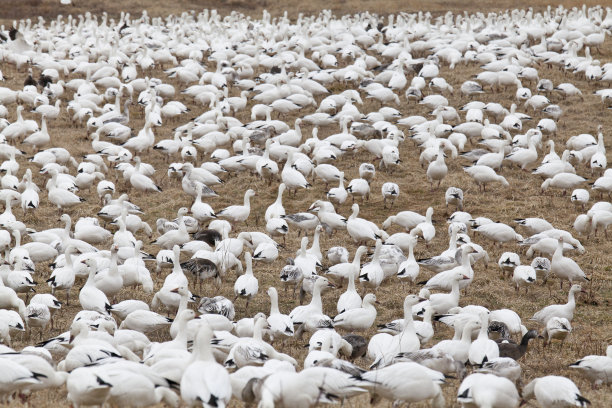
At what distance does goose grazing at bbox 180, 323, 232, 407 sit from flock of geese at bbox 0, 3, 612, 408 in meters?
0.01

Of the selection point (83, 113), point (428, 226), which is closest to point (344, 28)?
point (83, 113)

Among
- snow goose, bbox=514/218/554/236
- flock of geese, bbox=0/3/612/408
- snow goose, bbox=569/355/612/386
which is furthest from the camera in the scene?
snow goose, bbox=514/218/554/236

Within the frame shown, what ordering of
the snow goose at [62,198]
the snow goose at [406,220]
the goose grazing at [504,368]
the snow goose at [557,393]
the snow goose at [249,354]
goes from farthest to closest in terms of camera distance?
the snow goose at [62,198]
the snow goose at [406,220]
the goose grazing at [504,368]
the snow goose at [249,354]
the snow goose at [557,393]

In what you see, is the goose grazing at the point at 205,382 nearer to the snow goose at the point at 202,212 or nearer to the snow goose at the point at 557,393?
the snow goose at the point at 557,393

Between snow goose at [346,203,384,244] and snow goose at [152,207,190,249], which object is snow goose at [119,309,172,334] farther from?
snow goose at [346,203,384,244]

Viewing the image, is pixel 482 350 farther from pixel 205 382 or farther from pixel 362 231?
pixel 362 231

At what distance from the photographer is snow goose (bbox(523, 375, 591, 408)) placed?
608cm

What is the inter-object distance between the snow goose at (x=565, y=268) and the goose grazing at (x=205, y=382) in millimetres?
5839

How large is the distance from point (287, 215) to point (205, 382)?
6927 mm

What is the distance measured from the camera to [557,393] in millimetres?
6145

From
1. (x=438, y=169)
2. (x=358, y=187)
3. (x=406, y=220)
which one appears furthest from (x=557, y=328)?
(x=438, y=169)

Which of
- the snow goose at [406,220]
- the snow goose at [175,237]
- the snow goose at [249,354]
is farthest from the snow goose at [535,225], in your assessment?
the snow goose at [249,354]

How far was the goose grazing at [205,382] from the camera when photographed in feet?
17.5

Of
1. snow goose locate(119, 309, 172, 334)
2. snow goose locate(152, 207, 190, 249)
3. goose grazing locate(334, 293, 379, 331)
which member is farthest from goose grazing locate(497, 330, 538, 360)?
snow goose locate(152, 207, 190, 249)
